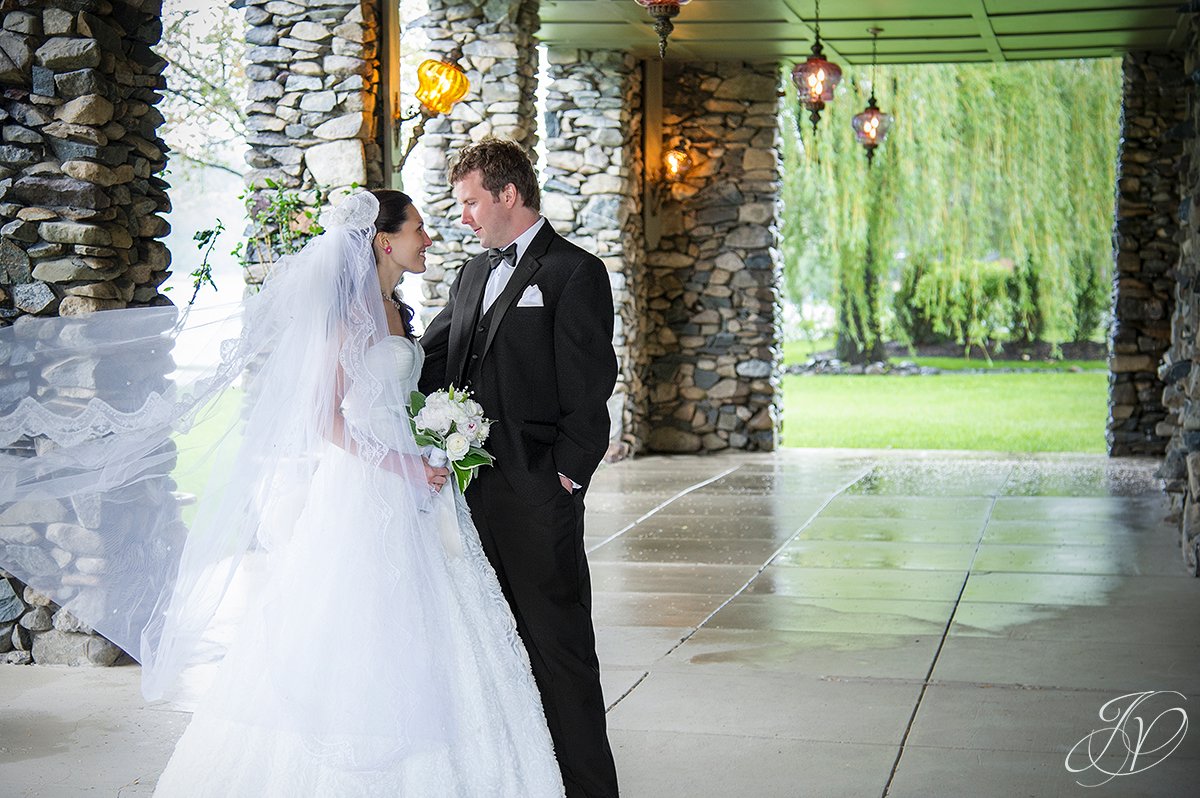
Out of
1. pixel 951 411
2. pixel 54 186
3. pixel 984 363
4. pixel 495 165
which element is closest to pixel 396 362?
pixel 495 165

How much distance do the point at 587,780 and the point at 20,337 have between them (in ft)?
7.74

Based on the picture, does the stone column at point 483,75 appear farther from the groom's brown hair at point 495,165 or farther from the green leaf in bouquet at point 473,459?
the green leaf in bouquet at point 473,459

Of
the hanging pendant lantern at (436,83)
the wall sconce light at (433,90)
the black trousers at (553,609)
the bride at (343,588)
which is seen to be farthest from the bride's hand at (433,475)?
the hanging pendant lantern at (436,83)

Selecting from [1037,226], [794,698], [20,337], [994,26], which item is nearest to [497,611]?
[794,698]

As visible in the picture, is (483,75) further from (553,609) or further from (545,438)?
(553,609)

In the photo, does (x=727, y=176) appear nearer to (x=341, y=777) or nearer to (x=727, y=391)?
(x=727, y=391)

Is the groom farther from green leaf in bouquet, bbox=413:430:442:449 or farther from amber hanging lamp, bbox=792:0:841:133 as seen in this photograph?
amber hanging lamp, bbox=792:0:841:133

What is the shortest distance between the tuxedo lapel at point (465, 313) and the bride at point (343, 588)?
130mm

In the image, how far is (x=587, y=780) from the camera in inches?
131

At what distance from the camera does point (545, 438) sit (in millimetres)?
3354

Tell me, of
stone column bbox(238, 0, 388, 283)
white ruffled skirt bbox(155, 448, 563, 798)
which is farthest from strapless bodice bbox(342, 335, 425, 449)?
stone column bbox(238, 0, 388, 283)

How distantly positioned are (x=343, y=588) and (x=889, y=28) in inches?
334

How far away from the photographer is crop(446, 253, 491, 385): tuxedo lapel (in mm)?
3449

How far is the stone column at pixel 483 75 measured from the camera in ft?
29.2
